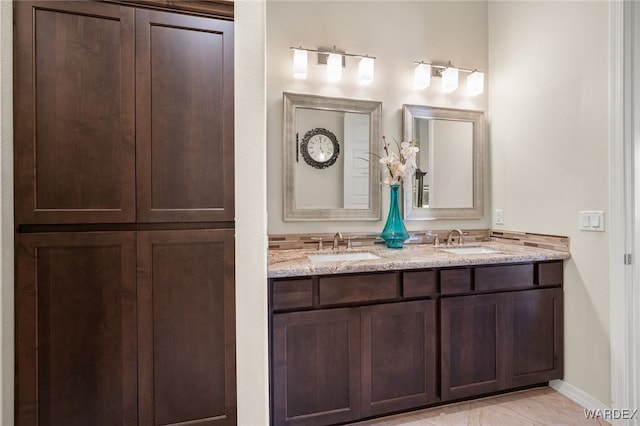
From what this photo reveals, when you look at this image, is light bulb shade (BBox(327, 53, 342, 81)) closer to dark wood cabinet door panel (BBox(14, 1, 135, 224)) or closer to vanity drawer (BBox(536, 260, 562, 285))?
dark wood cabinet door panel (BBox(14, 1, 135, 224))

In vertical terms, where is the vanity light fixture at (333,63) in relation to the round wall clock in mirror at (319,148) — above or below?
above

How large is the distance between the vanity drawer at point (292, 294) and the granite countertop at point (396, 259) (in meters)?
0.05

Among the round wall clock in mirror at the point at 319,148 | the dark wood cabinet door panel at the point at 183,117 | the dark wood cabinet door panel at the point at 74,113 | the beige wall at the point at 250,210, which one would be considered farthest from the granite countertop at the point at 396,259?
the dark wood cabinet door panel at the point at 74,113

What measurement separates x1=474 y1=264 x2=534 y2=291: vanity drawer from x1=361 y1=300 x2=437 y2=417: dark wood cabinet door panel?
1.15 ft

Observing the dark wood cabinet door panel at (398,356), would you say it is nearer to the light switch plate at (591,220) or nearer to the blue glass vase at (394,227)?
the blue glass vase at (394,227)

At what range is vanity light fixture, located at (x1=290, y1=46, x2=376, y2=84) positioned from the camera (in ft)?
7.50

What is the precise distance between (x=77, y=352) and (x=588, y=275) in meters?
2.72

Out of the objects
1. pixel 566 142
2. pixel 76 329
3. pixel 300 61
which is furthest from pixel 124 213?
pixel 566 142

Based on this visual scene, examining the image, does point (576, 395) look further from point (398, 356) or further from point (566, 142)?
point (566, 142)

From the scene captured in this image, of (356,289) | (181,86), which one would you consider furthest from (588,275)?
(181,86)

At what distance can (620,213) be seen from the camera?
182 centimetres

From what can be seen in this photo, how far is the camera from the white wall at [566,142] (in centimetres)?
195

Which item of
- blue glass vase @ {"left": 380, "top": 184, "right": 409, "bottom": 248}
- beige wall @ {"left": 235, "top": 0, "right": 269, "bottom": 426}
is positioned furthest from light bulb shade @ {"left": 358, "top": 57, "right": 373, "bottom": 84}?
beige wall @ {"left": 235, "top": 0, "right": 269, "bottom": 426}

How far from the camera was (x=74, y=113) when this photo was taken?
1452 millimetres
